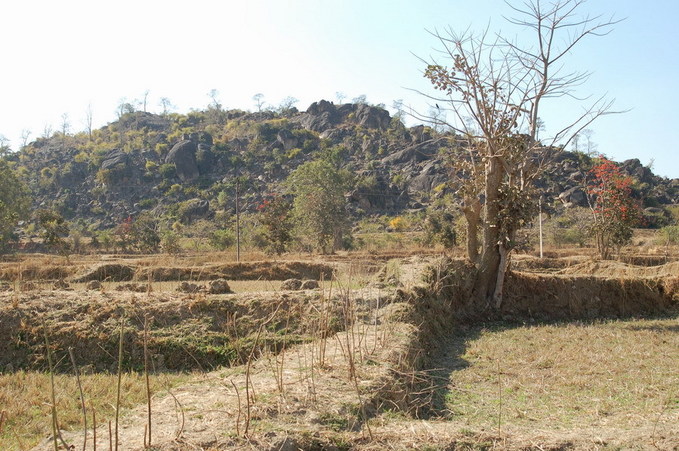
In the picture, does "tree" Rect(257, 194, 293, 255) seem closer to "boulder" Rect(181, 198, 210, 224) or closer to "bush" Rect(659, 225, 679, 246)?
"bush" Rect(659, 225, 679, 246)

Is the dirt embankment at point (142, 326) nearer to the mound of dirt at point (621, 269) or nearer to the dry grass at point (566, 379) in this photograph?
the dry grass at point (566, 379)

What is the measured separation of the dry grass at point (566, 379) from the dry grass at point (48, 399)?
3375 mm

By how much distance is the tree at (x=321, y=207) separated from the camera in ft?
125

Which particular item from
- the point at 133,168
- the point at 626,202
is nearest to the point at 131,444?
the point at 626,202

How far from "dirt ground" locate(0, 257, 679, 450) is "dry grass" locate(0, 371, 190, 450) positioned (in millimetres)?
461

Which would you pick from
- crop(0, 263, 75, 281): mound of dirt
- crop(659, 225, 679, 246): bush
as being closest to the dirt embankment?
crop(0, 263, 75, 281): mound of dirt

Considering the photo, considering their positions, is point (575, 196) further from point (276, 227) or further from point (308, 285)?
point (308, 285)

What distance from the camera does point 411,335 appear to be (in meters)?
7.65

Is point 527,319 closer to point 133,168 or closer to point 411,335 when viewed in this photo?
point 411,335

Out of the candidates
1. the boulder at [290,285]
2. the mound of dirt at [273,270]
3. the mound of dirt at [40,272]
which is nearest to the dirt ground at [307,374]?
the boulder at [290,285]

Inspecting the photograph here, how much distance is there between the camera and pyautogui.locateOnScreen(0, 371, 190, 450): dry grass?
4.98 metres

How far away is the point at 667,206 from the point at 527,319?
58177mm

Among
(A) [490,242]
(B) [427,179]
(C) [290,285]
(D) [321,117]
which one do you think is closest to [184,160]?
(D) [321,117]

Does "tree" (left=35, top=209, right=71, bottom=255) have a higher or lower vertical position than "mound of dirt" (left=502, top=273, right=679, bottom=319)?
higher
